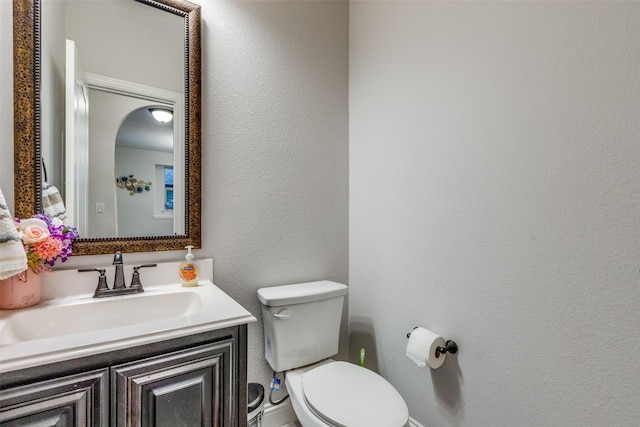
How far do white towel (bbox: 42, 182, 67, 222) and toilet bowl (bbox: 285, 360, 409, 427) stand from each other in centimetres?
113

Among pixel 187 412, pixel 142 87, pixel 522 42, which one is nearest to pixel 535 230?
pixel 522 42

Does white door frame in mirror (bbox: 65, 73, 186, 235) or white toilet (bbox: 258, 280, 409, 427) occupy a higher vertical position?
white door frame in mirror (bbox: 65, 73, 186, 235)

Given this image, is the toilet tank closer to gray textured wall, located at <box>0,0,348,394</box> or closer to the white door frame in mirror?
gray textured wall, located at <box>0,0,348,394</box>

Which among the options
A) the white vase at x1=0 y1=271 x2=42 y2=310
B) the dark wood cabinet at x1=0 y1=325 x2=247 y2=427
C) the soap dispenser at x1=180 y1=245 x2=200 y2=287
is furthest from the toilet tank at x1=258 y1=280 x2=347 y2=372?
the white vase at x1=0 y1=271 x2=42 y2=310

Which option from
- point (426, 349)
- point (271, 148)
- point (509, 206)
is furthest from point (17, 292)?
point (509, 206)

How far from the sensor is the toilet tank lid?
4.40 ft

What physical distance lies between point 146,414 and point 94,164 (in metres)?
0.93

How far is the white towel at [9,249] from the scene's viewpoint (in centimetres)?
79

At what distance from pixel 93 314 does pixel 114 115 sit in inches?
30.4

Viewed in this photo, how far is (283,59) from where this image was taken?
5.18 feet

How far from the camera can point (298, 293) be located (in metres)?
1.40

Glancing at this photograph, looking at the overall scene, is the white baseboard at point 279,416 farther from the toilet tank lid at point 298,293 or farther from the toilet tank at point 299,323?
the toilet tank lid at point 298,293

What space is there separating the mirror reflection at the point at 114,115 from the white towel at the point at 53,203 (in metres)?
0.01

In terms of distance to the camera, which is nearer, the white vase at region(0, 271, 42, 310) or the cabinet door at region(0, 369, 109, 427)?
the cabinet door at region(0, 369, 109, 427)
